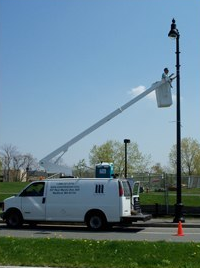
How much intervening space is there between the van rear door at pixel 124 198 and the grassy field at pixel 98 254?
6208 millimetres

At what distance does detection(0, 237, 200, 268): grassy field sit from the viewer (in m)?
8.73

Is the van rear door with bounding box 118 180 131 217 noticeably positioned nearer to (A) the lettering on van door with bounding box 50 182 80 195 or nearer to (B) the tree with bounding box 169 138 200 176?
(A) the lettering on van door with bounding box 50 182 80 195

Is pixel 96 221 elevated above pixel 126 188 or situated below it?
below

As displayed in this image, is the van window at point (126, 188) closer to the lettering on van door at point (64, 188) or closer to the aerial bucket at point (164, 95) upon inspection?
the lettering on van door at point (64, 188)

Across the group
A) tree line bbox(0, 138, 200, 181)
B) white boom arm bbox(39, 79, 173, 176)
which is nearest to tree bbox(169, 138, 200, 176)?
tree line bbox(0, 138, 200, 181)

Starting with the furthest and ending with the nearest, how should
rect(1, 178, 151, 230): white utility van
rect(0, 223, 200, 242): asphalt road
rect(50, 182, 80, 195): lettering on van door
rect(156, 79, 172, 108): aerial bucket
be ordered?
rect(156, 79, 172, 108): aerial bucket
rect(50, 182, 80, 195): lettering on van door
rect(1, 178, 151, 230): white utility van
rect(0, 223, 200, 242): asphalt road

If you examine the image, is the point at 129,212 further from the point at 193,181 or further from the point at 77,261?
the point at 193,181

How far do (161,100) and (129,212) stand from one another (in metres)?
6.79

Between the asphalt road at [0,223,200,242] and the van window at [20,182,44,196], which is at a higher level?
the van window at [20,182,44,196]

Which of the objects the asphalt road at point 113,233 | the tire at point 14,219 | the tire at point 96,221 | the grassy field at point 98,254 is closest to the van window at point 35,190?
the tire at point 14,219

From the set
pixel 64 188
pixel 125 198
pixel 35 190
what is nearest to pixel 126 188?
pixel 125 198

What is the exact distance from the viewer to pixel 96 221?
17516 mm

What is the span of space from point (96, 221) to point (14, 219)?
11.3 feet

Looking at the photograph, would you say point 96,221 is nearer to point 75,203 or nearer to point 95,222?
point 95,222
